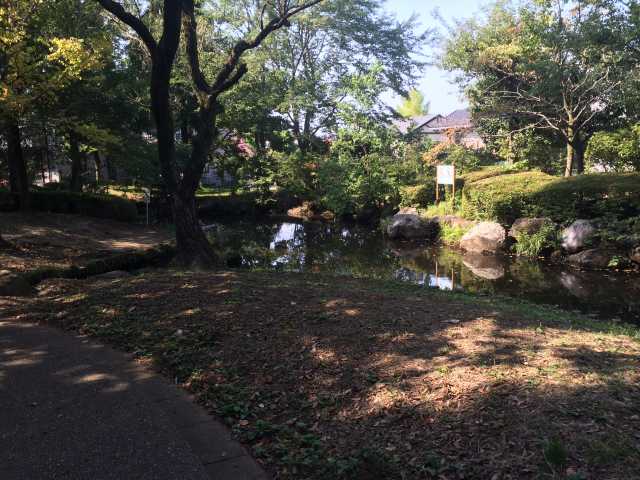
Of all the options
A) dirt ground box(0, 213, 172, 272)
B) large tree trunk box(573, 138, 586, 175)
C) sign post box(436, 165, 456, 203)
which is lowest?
dirt ground box(0, 213, 172, 272)

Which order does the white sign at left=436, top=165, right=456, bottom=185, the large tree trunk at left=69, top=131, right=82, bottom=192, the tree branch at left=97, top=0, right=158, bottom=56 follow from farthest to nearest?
the white sign at left=436, top=165, right=456, bottom=185 < the large tree trunk at left=69, top=131, right=82, bottom=192 < the tree branch at left=97, top=0, right=158, bottom=56

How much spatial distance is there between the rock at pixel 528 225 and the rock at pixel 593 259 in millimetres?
1720

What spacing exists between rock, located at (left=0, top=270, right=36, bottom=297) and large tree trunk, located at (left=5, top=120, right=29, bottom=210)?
609cm

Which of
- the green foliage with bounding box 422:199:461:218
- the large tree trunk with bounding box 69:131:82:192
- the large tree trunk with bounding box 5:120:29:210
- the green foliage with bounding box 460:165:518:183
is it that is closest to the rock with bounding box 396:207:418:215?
the green foliage with bounding box 422:199:461:218

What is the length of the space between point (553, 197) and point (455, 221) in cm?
393

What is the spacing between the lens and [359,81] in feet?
73.2

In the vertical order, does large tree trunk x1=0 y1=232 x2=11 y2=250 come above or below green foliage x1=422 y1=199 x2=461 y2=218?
below

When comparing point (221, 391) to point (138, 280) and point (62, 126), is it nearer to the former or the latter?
point (138, 280)

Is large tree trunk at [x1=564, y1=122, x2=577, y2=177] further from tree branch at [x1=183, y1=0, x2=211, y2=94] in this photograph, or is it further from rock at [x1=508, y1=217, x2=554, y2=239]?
tree branch at [x1=183, y1=0, x2=211, y2=94]

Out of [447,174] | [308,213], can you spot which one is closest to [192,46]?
[447,174]

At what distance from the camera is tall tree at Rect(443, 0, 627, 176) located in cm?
1548

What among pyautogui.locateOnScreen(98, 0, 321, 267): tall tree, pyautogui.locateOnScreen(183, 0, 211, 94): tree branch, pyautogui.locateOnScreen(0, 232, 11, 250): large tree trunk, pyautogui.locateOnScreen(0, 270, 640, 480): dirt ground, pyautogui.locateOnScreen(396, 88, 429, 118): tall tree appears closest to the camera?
pyautogui.locateOnScreen(0, 270, 640, 480): dirt ground

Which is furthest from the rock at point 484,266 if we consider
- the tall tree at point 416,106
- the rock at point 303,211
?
the tall tree at point 416,106

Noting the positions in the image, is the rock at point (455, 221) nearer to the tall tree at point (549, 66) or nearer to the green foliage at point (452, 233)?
the green foliage at point (452, 233)
